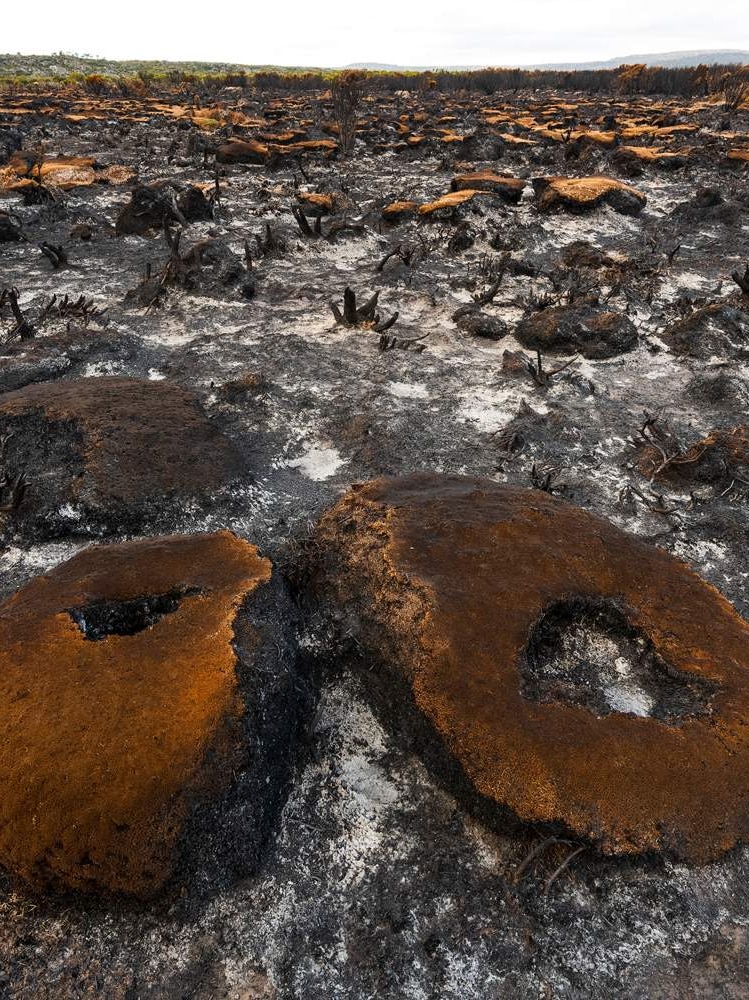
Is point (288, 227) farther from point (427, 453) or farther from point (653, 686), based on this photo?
point (653, 686)

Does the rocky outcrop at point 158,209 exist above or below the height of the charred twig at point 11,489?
above

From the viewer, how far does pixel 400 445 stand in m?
4.39

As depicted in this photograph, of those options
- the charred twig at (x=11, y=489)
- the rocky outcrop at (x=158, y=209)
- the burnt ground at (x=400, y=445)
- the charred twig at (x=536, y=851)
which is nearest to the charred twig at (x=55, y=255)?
the burnt ground at (x=400, y=445)

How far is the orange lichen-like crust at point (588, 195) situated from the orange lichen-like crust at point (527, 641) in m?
8.17

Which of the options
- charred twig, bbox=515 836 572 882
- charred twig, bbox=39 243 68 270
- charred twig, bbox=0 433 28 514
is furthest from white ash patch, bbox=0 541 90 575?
charred twig, bbox=39 243 68 270

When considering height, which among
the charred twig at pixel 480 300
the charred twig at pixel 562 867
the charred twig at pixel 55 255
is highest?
the charred twig at pixel 55 255

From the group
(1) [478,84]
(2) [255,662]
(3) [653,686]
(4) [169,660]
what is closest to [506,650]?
(3) [653,686]

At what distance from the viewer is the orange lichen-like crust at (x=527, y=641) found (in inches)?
73.2

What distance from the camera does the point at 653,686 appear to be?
2.27 m

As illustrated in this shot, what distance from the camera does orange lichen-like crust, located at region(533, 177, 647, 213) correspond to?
937 cm

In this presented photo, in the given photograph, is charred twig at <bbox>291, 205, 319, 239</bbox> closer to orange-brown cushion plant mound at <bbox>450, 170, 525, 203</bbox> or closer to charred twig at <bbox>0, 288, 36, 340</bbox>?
orange-brown cushion plant mound at <bbox>450, 170, 525, 203</bbox>

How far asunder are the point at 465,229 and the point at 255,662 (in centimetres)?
797

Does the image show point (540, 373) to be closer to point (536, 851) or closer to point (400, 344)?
point (400, 344)

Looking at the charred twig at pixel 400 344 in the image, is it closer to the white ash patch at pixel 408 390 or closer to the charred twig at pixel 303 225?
the white ash patch at pixel 408 390
